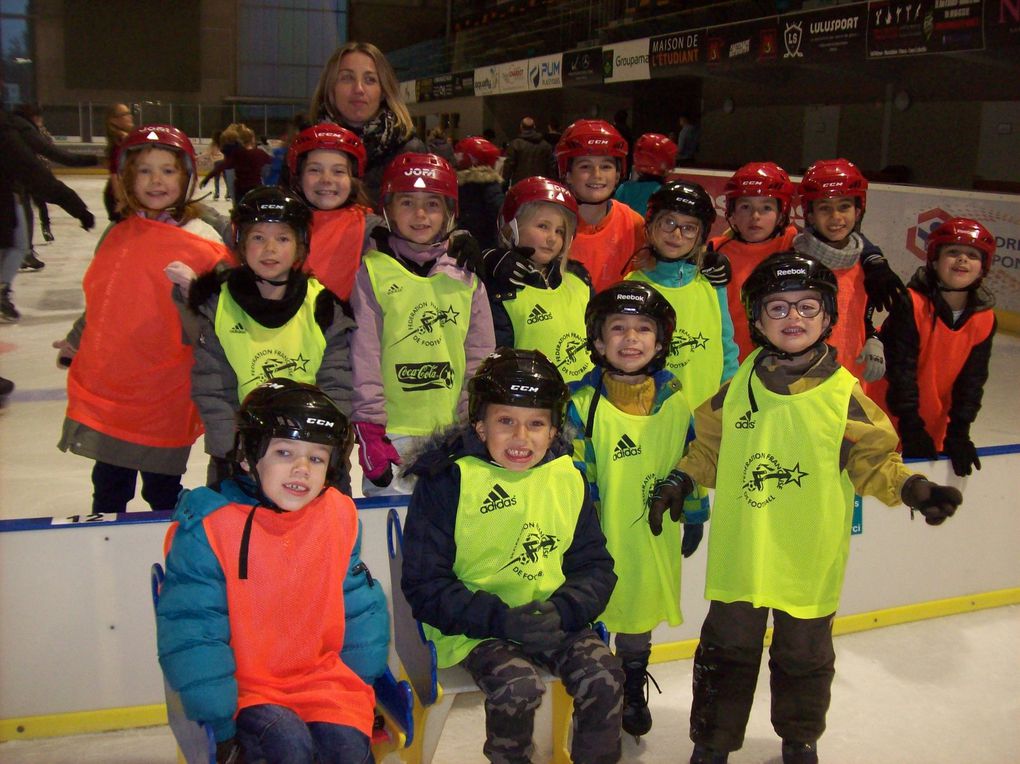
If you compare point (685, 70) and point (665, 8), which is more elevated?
point (665, 8)

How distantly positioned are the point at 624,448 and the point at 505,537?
400 millimetres

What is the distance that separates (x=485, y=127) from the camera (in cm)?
2055

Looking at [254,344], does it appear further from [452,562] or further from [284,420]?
[452,562]

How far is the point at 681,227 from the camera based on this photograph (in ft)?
8.76

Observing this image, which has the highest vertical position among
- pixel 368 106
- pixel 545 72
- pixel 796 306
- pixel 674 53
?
pixel 545 72

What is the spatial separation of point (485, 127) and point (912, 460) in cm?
1864

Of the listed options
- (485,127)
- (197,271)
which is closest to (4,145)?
(197,271)

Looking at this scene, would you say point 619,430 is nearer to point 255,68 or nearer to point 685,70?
point 685,70

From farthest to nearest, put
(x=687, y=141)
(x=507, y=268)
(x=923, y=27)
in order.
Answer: (x=687, y=141)
(x=923, y=27)
(x=507, y=268)

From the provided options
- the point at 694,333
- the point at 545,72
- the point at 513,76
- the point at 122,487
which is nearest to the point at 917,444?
the point at 694,333

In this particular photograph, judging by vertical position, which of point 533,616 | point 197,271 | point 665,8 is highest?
point 665,8

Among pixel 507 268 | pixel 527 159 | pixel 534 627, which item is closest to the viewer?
pixel 534 627

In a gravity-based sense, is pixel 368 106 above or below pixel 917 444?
above

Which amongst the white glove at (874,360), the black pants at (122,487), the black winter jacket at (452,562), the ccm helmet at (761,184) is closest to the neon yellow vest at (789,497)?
the black winter jacket at (452,562)
